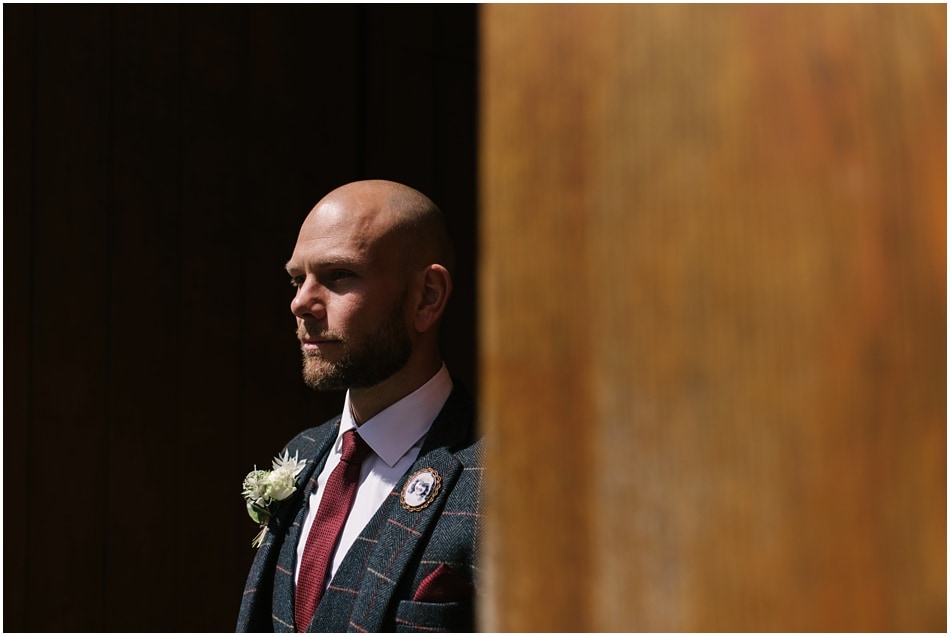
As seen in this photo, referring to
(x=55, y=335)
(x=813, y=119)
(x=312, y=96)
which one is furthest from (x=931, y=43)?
(x=312, y=96)

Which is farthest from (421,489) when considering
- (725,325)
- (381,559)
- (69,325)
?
(69,325)

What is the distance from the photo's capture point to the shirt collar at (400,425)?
1.45m

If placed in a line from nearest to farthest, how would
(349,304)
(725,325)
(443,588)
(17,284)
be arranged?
(725,325), (443,588), (349,304), (17,284)

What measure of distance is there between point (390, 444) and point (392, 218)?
36 cm

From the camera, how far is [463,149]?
3.31 metres

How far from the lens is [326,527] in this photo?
1.41m

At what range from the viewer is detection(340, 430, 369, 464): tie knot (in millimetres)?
1468

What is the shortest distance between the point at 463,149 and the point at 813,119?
2.93 metres

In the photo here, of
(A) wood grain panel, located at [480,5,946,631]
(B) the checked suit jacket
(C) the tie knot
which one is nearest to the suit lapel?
(B) the checked suit jacket

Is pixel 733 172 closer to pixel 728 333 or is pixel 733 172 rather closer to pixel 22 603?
pixel 728 333

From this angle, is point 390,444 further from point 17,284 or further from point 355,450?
point 17,284

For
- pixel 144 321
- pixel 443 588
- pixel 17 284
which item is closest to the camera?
pixel 443 588

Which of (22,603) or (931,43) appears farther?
(22,603)

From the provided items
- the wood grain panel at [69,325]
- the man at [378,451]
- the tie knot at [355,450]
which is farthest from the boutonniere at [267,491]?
the wood grain panel at [69,325]
